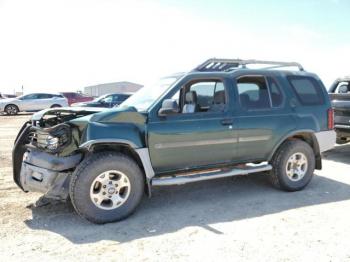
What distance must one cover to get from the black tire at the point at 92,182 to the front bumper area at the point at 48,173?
19 cm

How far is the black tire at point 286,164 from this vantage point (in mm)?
5762

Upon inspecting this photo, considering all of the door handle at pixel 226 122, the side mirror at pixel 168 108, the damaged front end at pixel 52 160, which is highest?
the side mirror at pixel 168 108

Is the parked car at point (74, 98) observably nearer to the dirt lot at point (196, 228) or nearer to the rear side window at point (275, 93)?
the dirt lot at point (196, 228)

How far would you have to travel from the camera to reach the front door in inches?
190

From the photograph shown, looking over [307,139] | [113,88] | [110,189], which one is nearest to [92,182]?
[110,189]

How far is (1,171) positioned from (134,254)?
174 inches

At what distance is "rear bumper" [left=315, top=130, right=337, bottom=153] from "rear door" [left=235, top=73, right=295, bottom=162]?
0.63 meters

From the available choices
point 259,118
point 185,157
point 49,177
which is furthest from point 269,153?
point 49,177

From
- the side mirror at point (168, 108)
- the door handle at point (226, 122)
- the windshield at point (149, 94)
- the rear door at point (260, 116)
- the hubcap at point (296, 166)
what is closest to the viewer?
the side mirror at point (168, 108)

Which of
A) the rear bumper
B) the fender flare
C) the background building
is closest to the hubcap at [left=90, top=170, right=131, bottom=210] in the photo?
the fender flare

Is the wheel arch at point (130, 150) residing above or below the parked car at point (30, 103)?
below

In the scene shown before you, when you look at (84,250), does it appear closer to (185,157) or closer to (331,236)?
(185,157)

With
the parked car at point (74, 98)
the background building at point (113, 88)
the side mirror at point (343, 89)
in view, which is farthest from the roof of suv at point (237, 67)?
the background building at point (113, 88)

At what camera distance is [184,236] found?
4.10m
